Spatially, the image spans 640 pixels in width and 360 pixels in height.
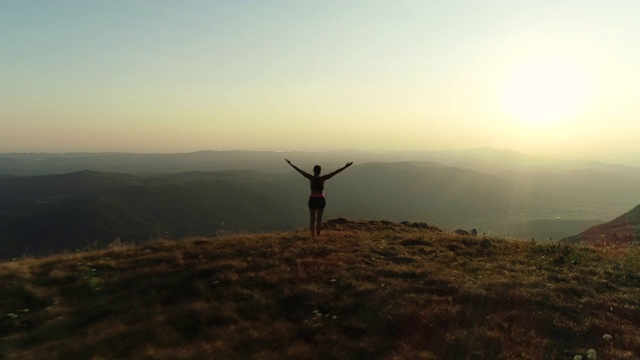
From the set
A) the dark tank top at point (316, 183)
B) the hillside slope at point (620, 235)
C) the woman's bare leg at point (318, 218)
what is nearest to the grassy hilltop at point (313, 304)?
the woman's bare leg at point (318, 218)

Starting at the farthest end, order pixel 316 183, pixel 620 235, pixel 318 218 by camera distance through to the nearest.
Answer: pixel 620 235 → pixel 318 218 → pixel 316 183

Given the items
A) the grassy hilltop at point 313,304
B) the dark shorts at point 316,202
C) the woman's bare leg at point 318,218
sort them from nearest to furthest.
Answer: the grassy hilltop at point 313,304
the dark shorts at point 316,202
the woman's bare leg at point 318,218

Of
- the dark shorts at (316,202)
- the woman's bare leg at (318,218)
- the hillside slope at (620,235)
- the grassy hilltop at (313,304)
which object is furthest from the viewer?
the hillside slope at (620,235)

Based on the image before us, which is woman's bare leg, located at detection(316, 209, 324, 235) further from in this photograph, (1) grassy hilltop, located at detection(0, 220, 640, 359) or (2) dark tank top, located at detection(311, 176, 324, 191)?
(1) grassy hilltop, located at detection(0, 220, 640, 359)

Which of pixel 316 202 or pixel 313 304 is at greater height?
pixel 316 202

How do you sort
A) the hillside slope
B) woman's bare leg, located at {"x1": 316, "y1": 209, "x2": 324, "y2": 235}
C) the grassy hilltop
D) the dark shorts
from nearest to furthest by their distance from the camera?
the grassy hilltop, the dark shorts, woman's bare leg, located at {"x1": 316, "y1": 209, "x2": 324, "y2": 235}, the hillside slope

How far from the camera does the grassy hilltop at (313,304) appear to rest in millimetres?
7508

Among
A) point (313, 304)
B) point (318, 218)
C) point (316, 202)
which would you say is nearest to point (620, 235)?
point (318, 218)

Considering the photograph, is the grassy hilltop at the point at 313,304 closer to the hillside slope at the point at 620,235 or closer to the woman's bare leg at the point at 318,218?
the woman's bare leg at the point at 318,218

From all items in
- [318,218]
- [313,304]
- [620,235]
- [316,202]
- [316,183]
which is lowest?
[620,235]

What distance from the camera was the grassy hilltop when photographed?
7.51 m

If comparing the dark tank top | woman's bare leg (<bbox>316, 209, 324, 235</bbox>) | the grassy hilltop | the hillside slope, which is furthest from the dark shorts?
the hillside slope

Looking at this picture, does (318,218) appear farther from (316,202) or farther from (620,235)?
(620,235)

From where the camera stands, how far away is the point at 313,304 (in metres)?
9.65
